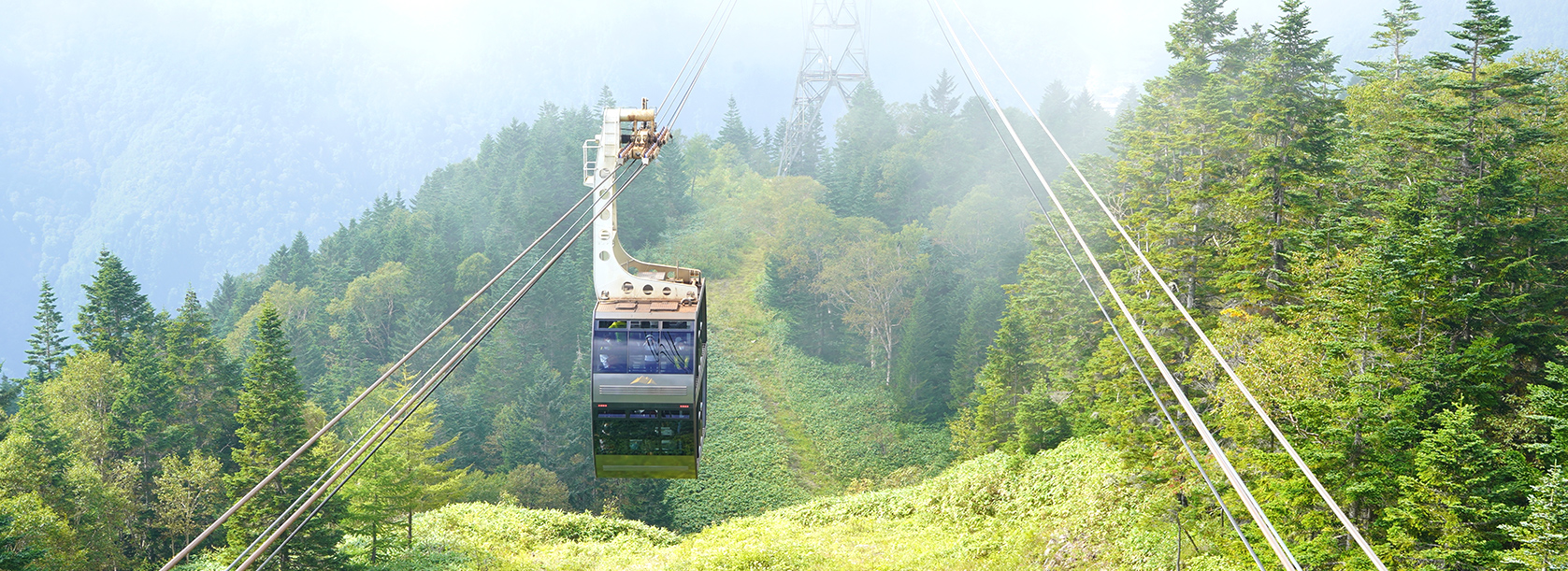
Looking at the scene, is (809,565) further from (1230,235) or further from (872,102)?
(872,102)

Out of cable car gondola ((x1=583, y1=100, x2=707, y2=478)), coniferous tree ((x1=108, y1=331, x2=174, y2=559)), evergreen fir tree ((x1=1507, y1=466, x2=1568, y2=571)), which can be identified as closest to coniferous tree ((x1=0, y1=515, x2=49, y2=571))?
cable car gondola ((x1=583, y1=100, x2=707, y2=478))

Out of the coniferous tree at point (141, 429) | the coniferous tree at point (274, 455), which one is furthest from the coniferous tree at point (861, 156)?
the coniferous tree at point (141, 429)

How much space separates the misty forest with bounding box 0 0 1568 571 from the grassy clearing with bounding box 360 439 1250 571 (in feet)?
0.60

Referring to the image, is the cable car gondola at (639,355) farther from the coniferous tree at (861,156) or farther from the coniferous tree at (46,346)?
the coniferous tree at (861,156)

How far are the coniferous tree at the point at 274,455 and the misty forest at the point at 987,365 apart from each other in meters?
0.16

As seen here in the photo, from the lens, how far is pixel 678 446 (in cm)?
1919

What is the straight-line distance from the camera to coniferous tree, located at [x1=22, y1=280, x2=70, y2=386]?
49344mm

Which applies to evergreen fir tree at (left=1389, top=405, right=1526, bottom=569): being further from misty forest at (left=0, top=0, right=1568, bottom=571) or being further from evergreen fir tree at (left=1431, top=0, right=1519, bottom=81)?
evergreen fir tree at (left=1431, top=0, right=1519, bottom=81)

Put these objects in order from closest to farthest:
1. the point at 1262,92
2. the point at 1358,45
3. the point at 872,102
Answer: the point at 1262,92, the point at 872,102, the point at 1358,45

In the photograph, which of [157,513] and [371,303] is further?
[371,303]

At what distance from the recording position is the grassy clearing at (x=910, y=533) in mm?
26375

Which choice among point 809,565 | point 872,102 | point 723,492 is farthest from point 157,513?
point 872,102

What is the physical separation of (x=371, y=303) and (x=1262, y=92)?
64.3 m

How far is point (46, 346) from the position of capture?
4988 cm
